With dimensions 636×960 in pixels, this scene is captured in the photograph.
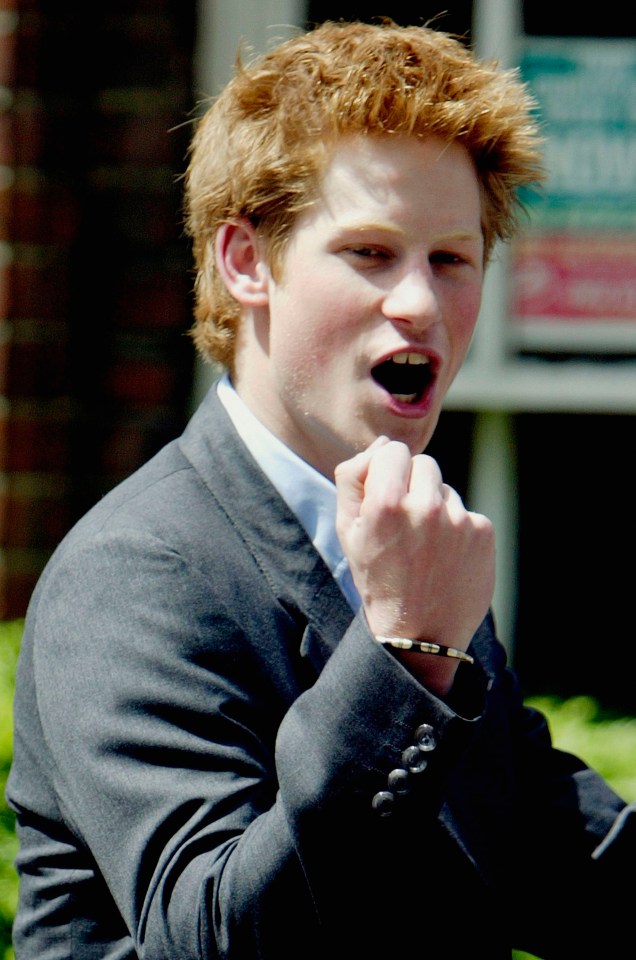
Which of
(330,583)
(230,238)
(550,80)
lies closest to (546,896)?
(330,583)

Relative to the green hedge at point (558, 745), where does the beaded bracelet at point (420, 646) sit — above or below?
above

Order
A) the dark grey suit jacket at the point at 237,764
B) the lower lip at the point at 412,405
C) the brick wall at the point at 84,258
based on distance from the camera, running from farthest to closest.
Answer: the brick wall at the point at 84,258 < the lower lip at the point at 412,405 < the dark grey suit jacket at the point at 237,764

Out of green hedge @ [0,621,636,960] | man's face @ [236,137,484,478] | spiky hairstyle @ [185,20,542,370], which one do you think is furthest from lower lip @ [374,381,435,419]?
green hedge @ [0,621,636,960]

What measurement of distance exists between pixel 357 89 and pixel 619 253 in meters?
2.72

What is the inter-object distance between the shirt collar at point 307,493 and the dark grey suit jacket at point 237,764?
0.03 meters

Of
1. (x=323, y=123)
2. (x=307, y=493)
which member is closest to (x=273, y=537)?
(x=307, y=493)

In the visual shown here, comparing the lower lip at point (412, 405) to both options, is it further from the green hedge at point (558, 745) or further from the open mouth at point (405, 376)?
the green hedge at point (558, 745)

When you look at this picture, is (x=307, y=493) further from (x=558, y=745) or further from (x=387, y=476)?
(x=558, y=745)

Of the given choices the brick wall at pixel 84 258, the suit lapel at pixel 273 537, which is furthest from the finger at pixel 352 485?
the brick wall at pixel 84 258

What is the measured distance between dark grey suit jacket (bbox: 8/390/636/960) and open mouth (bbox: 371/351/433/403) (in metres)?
0.24

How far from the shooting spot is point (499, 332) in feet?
14.3

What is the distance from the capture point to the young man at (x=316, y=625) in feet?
4.57

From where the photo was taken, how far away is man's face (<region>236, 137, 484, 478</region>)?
174cm

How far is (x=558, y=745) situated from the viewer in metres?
3.12
